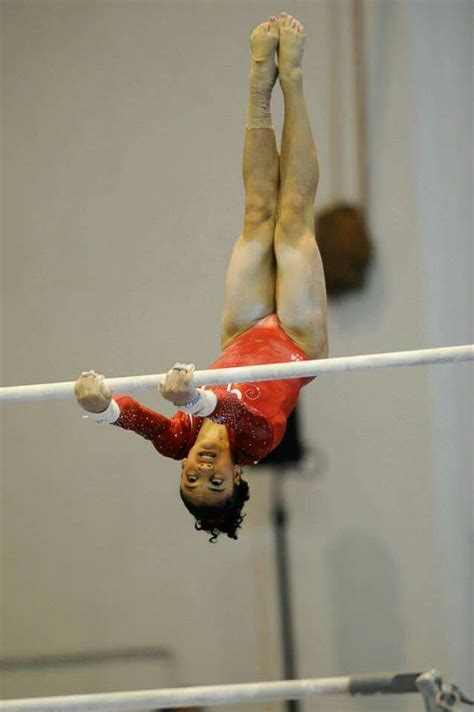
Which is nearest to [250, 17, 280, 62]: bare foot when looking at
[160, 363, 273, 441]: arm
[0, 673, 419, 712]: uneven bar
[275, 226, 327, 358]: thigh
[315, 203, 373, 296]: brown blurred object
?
[275, 226, 327, 358]: thigh

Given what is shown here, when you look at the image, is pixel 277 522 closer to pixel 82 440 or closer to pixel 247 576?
pixel 247 576

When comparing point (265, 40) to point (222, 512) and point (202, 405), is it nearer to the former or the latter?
point (202, 405)

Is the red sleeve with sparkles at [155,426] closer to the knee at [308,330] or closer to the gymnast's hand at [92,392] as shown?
the gymnast's hand at [92,392]

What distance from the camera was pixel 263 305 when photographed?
9.21 feet

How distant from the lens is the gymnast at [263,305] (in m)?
2.43

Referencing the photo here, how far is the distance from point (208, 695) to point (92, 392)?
94cm

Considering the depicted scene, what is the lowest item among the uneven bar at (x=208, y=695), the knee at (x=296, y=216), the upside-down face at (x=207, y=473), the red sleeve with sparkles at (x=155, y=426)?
the uneven bar at (x=208, y=695)

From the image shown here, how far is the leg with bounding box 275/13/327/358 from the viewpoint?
2717mm

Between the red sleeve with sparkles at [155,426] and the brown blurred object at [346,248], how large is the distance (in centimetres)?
194

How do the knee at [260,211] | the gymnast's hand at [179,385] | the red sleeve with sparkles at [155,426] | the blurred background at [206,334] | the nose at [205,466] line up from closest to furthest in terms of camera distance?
the gymnast's hand at [179,385], the red sleeve with sparkles at [155,426], the nose at [205,466], the knee at [260,211], the blurred background at [206,334]

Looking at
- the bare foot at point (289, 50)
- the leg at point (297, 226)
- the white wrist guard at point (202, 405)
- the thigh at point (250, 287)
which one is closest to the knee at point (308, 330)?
the leg at point (297, 226)

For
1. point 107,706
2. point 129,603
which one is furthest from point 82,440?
point 107,706

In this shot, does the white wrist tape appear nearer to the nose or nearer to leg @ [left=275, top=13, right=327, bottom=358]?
the nose

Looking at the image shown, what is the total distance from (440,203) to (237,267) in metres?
1.65
